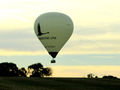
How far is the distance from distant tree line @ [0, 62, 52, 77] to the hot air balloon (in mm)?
69814

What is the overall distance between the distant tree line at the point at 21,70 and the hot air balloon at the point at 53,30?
6981 centimetres

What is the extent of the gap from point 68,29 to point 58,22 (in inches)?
64.9

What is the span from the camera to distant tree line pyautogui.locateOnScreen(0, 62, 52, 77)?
125438mm

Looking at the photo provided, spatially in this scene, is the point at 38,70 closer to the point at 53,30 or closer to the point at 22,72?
the point at 22,72

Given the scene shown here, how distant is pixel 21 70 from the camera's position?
132625 mm

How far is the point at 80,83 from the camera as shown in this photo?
80.8 metres

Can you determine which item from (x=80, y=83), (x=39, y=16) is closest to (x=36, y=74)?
(x=80, y=83)

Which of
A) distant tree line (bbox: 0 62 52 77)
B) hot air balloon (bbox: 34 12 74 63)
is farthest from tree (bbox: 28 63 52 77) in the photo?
hot air balloon (bbox: 34 12 74 63)

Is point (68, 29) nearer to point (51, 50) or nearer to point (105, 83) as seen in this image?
point (51, 50)

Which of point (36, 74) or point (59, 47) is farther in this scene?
point (36, 74)

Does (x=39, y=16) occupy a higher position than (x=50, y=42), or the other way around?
(x=39, y=16)

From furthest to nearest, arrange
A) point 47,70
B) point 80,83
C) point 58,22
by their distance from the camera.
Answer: point 47,70 → point 80,83 → point 58,22

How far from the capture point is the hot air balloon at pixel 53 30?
2106 inches

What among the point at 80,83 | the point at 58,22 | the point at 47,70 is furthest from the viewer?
the point at 47,70
